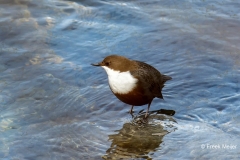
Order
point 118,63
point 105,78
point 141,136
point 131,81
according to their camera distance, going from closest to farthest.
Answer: point 141,136 < point 131,81 < point 118,63 < point 105,78

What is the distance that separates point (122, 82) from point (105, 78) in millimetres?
1313

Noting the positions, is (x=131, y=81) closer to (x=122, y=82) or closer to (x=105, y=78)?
(x=122, y=82)

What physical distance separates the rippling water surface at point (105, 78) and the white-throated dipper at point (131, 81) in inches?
10.8

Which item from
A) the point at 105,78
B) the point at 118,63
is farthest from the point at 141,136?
the point at 105,78

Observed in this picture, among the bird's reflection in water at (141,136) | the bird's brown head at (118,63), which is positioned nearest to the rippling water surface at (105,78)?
the bird's reflection in water at (141,136)

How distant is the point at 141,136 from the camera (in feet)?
15.6

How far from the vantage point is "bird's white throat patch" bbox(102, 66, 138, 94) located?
482 cm

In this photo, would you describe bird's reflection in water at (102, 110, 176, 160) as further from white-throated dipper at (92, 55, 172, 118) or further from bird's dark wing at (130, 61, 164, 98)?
bird's dark wing at (130, 61, 164, 98)

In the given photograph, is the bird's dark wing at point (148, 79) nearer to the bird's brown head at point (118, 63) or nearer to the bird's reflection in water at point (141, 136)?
the bird's brown head at point (118, 63)

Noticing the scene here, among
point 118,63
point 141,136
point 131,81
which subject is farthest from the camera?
point 118,63

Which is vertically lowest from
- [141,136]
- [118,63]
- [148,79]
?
[141,136]

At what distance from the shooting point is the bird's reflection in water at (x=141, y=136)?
442cm

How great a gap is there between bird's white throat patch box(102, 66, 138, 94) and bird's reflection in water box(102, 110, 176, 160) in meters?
0.39

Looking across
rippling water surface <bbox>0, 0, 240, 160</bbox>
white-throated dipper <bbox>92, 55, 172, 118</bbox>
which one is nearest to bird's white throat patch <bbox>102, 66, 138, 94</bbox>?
white-throated dipper <bbox>92, 55, 172, 118</bbox>
